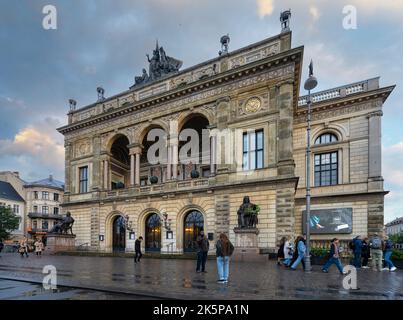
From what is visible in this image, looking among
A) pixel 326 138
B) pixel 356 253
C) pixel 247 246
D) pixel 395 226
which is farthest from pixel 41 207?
pixel 395 226

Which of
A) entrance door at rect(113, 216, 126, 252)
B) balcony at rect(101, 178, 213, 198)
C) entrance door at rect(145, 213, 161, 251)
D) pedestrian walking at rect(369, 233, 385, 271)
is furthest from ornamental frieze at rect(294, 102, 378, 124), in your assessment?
entrance door at rect(113, 216, 126, 252)

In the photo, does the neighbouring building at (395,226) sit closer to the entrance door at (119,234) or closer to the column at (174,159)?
the column at (174,159)

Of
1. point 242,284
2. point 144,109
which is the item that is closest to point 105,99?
point 144,109

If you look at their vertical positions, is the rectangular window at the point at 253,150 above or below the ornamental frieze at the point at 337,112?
below

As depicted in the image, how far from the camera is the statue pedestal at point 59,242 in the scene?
31062 mm

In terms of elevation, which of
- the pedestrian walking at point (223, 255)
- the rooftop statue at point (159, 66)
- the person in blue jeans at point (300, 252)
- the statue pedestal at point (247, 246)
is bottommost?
the statue pedestal at point (247, 246)

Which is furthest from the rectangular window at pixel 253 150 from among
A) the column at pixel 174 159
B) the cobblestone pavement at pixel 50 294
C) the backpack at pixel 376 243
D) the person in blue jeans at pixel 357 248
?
the cobblestone pavement at pixel 50 294

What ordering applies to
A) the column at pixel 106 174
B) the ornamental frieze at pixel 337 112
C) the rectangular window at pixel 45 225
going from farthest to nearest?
the rectangular window at pixel 45 225
the column at pixel 106 174
the ornamental frieze at pixel 337 112

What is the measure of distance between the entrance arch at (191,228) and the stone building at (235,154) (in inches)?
4.8

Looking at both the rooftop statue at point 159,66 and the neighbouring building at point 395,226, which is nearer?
the rooftop statue at point 159,66

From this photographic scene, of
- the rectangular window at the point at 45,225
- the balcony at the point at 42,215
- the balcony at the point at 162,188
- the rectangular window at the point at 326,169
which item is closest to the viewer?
the balcony at the point at 162,188

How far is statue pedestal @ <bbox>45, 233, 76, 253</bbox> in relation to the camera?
31062 millimetres

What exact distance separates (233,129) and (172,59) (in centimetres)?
1290

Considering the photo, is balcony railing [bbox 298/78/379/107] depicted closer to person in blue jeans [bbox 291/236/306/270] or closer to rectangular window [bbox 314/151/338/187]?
rectangular window [bbox 314/151/338/187]
